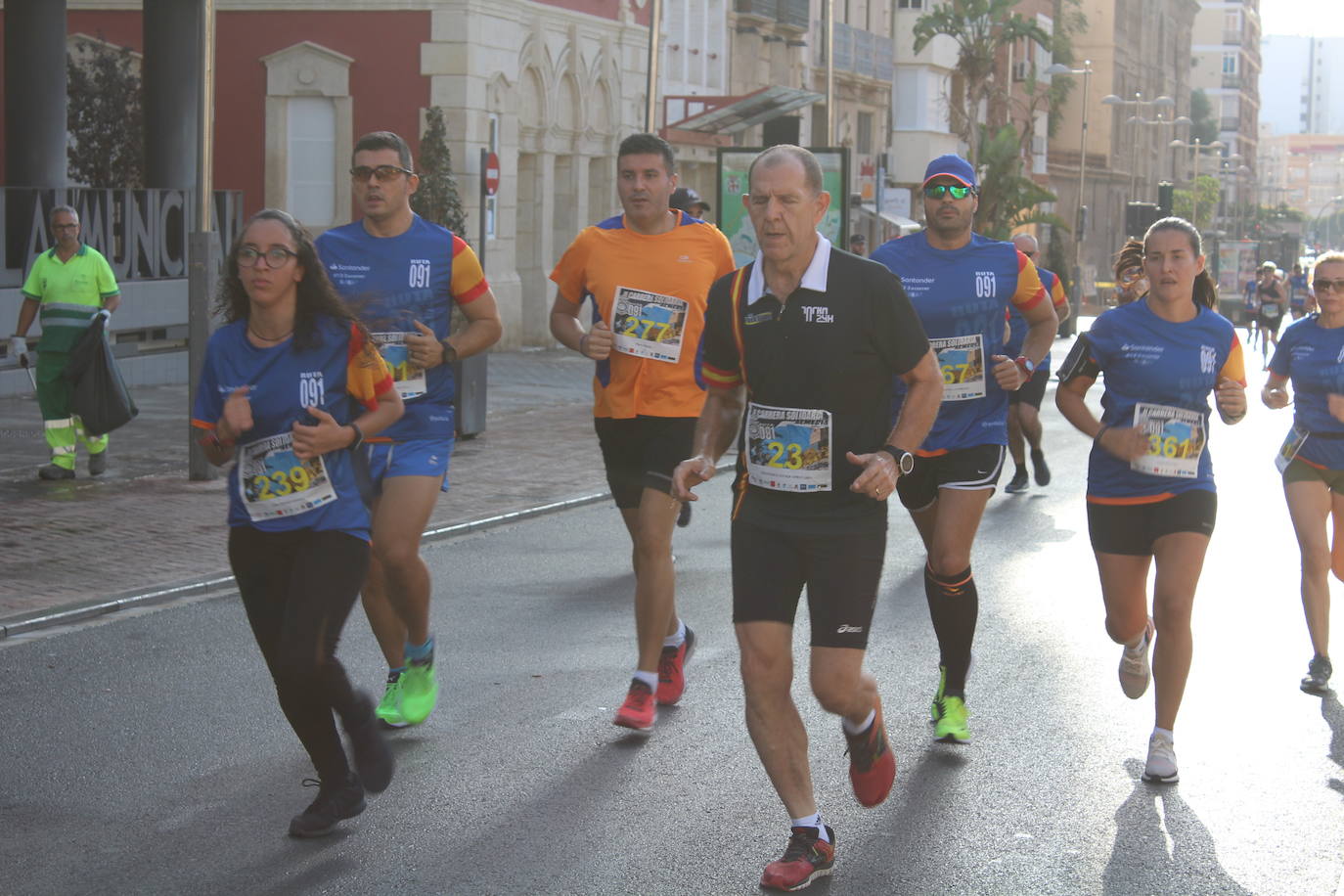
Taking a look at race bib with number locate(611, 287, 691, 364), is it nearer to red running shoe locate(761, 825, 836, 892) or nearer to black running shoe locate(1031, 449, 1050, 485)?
red running shoe locate(761, 825, 836, 892)

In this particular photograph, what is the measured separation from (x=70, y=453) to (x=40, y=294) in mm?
1212

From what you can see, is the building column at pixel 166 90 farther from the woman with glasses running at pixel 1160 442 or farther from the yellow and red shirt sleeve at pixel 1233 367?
the yellow and red shirt sleeve at pixel 1233 367

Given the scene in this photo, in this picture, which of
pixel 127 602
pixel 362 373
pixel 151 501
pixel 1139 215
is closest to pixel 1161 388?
pixel 362 373

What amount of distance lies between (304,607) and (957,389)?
261 cm

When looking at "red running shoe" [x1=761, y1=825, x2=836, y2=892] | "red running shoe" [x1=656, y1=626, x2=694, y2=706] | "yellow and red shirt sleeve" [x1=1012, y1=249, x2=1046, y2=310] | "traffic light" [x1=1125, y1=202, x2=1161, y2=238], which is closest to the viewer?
"red running shoe" [x1=761, y1=825, x2=836, y2=892]

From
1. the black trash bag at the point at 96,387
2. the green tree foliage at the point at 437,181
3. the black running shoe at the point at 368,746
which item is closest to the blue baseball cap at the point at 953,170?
the black running shoe at the point at 368,746

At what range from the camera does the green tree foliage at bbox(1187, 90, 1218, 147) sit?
151875mm

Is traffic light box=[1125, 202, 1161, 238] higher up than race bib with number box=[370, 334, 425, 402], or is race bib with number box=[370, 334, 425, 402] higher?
traffic light box=[1125, 202, 1161, 238]

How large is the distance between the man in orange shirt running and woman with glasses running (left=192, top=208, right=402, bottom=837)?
1.63 m

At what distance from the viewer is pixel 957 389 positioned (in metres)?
6.97

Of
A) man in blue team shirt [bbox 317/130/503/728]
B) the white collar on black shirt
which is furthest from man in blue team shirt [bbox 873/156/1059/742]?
the white collar on black shirt

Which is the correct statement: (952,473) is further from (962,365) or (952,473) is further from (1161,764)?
(1161,764)

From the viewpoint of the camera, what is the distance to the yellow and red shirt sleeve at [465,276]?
22.1 ft

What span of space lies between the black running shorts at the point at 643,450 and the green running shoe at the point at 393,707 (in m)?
0.99
